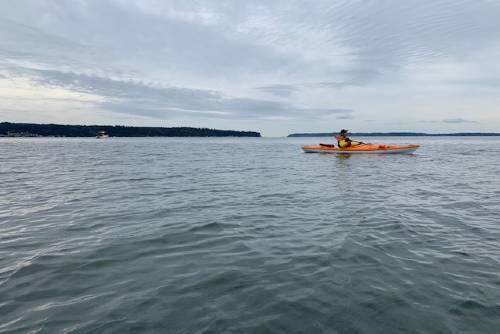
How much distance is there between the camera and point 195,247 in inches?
263

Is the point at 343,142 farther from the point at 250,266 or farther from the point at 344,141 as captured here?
the point at 250,266

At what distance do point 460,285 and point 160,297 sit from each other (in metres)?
4.33

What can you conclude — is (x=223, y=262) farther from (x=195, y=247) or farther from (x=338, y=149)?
(x=338, y=149)

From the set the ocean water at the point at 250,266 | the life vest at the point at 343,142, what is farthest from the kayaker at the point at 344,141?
the ocean water at the point at 250,266

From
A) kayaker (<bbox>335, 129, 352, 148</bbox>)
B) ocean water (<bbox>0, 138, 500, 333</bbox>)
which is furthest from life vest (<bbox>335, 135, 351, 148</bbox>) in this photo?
ocean water (<bbox>0, 138, 500, 333</bbox>)

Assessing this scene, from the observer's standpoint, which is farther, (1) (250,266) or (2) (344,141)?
(2) (344,141)

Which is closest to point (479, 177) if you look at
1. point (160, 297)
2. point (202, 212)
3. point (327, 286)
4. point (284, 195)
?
point (284, 195)

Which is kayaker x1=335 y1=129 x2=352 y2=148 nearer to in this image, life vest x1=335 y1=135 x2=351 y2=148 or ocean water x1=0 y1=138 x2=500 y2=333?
life vest x1=335 y1=135 x2=351 y2=148

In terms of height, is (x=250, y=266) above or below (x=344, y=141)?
below

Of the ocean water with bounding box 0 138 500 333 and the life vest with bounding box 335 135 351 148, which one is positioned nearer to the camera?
the ocean water with bounding box 0 138 500 333

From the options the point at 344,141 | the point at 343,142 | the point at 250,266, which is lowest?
the point at 250,266

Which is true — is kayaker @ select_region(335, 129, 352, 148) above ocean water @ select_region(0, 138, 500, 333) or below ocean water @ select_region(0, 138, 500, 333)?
above

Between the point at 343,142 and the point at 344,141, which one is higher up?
the point at 344,141

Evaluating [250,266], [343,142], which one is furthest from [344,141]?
[250,266]
